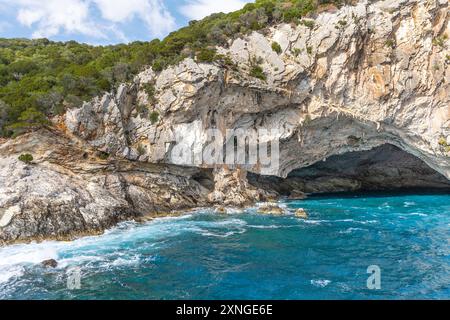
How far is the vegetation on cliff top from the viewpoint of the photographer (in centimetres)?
3759

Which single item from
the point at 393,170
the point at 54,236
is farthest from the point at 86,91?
the point at 393,170

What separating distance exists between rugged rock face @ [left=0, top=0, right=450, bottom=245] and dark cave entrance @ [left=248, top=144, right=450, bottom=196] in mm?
8446

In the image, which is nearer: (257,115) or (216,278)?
(216,278)

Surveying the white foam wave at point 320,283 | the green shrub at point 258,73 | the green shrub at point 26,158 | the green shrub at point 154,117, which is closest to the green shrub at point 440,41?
the green shrub at point 258,73

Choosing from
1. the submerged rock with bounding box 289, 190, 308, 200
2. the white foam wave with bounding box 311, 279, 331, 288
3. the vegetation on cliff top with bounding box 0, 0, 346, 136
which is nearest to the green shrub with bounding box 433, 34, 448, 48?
the vegetation on cliff top with bounding box 0, 0, 346, 136

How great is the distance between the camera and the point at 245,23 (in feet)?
165

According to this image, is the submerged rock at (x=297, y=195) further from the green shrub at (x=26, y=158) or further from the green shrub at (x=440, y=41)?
the green shrub at (x=26, y=158)

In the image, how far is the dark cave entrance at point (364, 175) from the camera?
5797 cm

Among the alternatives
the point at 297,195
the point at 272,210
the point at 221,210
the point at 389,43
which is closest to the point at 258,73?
the point at 389,43

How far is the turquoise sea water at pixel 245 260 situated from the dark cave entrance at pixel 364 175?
19819mm

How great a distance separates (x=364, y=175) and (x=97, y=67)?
45042 mm

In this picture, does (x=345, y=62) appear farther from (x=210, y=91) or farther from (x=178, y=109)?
(x=178, y=109)

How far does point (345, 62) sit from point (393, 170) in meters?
24.9

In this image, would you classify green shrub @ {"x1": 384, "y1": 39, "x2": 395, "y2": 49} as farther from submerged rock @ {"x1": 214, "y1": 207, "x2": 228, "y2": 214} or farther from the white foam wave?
the white foam wave
